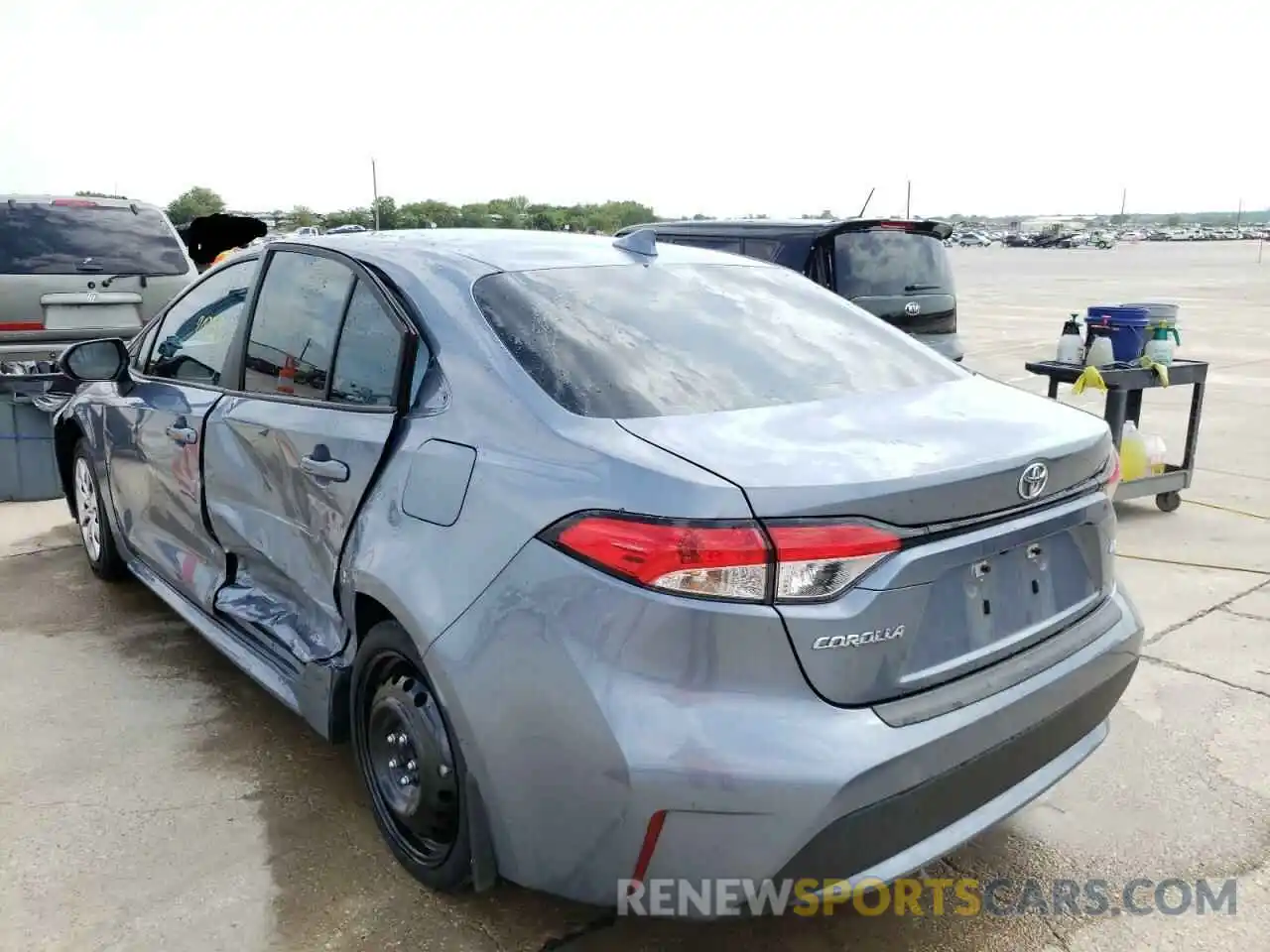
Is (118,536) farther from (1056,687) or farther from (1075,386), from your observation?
(1075,386)

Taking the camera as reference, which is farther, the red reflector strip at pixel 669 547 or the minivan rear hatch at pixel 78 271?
the minivan rear hatch at pixel 78 271

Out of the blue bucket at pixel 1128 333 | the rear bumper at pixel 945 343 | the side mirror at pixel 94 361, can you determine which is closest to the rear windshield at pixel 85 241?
the side mirror at pixel 94 361

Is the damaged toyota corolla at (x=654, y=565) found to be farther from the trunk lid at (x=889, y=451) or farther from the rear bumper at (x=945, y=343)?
the rear bumper at (x=945, y=343)

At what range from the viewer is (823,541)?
199 cm

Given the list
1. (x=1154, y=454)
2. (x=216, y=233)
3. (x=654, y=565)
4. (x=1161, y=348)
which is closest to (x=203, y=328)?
(x=654, y=565)

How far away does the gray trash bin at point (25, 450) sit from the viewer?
20.2ft

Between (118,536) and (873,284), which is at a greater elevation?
(873,284)

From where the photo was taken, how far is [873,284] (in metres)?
7.56

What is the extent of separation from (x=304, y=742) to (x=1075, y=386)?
458cm

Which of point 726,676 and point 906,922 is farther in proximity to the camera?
point 906,922

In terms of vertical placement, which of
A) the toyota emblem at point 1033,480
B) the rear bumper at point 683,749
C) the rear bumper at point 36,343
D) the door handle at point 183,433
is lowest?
the rear bumper at point 683,749

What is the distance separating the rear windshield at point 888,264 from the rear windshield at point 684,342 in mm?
4282

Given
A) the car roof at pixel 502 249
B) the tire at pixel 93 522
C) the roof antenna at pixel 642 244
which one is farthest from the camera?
the tire at pixel 93 522

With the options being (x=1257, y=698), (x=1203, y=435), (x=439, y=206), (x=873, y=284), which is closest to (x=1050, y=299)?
(x=439, y=206)
